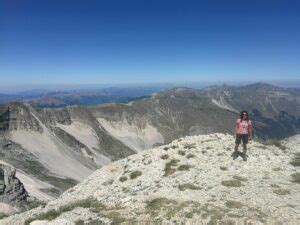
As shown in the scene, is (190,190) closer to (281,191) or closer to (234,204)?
(234,204)

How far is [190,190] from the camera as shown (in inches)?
899

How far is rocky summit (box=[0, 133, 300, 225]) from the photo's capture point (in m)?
18.5

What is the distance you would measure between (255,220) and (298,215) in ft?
8.14

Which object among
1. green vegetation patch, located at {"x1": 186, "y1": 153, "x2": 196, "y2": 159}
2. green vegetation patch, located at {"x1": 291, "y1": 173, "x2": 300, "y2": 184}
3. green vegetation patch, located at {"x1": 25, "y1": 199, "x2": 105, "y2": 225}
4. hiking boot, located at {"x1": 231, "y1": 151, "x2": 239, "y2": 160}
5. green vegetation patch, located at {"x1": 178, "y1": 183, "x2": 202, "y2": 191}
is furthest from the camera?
green vegetation patch, located at {"x1": 186, "y1": 153, "x2": 196, "y2": 159}

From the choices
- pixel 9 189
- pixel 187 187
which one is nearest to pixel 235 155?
pixel 187 187

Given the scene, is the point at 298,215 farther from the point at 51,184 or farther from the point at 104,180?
the point at 51,184

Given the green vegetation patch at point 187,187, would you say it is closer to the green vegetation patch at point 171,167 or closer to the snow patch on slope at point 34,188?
the green vegetation patch at point 171,167

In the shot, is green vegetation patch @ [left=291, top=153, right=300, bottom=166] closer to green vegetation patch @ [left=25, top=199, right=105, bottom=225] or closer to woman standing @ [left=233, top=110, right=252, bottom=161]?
woman standing @ [left=233, top=110, right=252, bottom=161]

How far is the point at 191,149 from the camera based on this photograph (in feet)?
106

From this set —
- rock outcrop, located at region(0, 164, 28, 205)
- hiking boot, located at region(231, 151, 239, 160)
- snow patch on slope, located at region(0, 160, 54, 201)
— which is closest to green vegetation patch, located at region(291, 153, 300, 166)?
hiking boot, located at region(231, 151, 239, 160)

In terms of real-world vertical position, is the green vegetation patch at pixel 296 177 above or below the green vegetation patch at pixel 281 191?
below

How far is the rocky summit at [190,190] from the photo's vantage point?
18453 millimetres

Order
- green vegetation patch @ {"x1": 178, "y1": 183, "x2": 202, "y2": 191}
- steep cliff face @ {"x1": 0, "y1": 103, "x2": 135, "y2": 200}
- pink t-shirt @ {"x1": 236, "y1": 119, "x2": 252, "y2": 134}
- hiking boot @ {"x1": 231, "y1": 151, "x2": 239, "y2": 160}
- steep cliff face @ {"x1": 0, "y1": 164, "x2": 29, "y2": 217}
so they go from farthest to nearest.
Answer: steep cliff face @ {"x1": 0, "y1": 103, "x2": 135, "y2": 200}, steep cliff face @ {"x1": 0, "y1": 164, "x2": 29, "y2": 217}, hiking boot @ {"x1": 231, "y1": 151, "x2": 239, "y2": 160}, pink t-shirt @ {"x1": 236, "y1": 119, "x2": 252, "y2": 134}, green vegetation patch @ {"x1": 178, "y1": 183, "x2": 202, "y2": 191}

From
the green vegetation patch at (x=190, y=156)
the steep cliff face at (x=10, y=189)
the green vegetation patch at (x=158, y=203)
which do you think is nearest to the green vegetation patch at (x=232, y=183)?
the green vegetation patch at (x=158, y=203)
